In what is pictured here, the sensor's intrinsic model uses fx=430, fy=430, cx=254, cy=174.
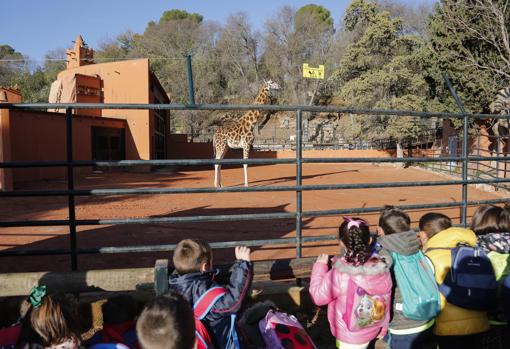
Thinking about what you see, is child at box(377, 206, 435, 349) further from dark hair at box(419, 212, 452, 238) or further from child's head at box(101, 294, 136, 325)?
child's head at box(101, 294, 136, 325)

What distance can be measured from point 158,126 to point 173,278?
23.2 meters

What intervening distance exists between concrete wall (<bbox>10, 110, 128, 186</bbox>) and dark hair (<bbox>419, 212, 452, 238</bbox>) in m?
13.2

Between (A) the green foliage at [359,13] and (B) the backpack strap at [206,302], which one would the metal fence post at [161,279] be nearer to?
(B) the backpack strap at [206,302]

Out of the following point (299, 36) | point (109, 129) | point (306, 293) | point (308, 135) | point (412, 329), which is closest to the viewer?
point (412, 329)

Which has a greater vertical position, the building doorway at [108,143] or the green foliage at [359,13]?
the green foliage at [359,13]

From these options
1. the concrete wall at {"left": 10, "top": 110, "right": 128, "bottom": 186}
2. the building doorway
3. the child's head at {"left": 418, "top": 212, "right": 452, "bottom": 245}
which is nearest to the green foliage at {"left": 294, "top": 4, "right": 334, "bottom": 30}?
the building doorway

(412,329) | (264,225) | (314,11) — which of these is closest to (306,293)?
(412,329)

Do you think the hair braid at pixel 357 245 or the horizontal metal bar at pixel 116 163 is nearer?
the hair braid at pixel 357 245

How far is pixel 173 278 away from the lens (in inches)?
95.5

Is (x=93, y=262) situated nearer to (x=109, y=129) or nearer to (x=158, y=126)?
(x=109, y=129)

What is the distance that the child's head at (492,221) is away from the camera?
290cm

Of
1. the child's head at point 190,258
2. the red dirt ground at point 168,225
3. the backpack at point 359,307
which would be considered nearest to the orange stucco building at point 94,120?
the red dirt ground at point 168,225

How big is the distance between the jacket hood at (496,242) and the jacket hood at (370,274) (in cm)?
77

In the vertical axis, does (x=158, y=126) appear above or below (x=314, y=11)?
below
